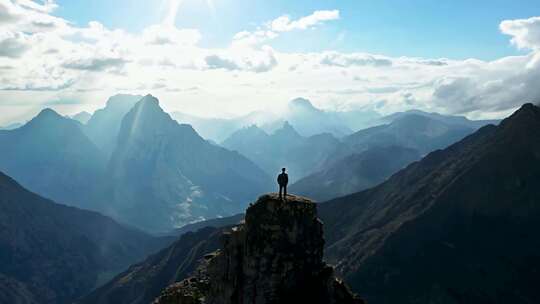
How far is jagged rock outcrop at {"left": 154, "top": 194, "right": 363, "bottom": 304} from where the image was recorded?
196ft

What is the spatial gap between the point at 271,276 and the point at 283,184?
37.4 feet

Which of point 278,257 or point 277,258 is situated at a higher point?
point 278,257

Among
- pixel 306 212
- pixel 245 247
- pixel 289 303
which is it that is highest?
pixel 306 212

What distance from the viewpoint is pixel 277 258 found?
59.7m

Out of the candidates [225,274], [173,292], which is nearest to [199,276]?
[173,292]

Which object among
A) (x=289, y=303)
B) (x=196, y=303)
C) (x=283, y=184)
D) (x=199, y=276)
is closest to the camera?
(x=289, y=303)

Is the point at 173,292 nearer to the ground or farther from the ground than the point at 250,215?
nearer to the ground

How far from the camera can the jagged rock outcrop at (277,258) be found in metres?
59.7

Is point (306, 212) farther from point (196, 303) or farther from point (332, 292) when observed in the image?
point (196, 303)

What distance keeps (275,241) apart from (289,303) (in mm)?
7280

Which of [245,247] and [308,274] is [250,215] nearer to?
[245,247]

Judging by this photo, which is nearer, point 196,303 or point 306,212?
point 306,212

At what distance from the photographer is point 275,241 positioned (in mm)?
60094

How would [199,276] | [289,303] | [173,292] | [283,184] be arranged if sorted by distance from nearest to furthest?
[289,303] → [283,184] → [173,292] → [199,276]
